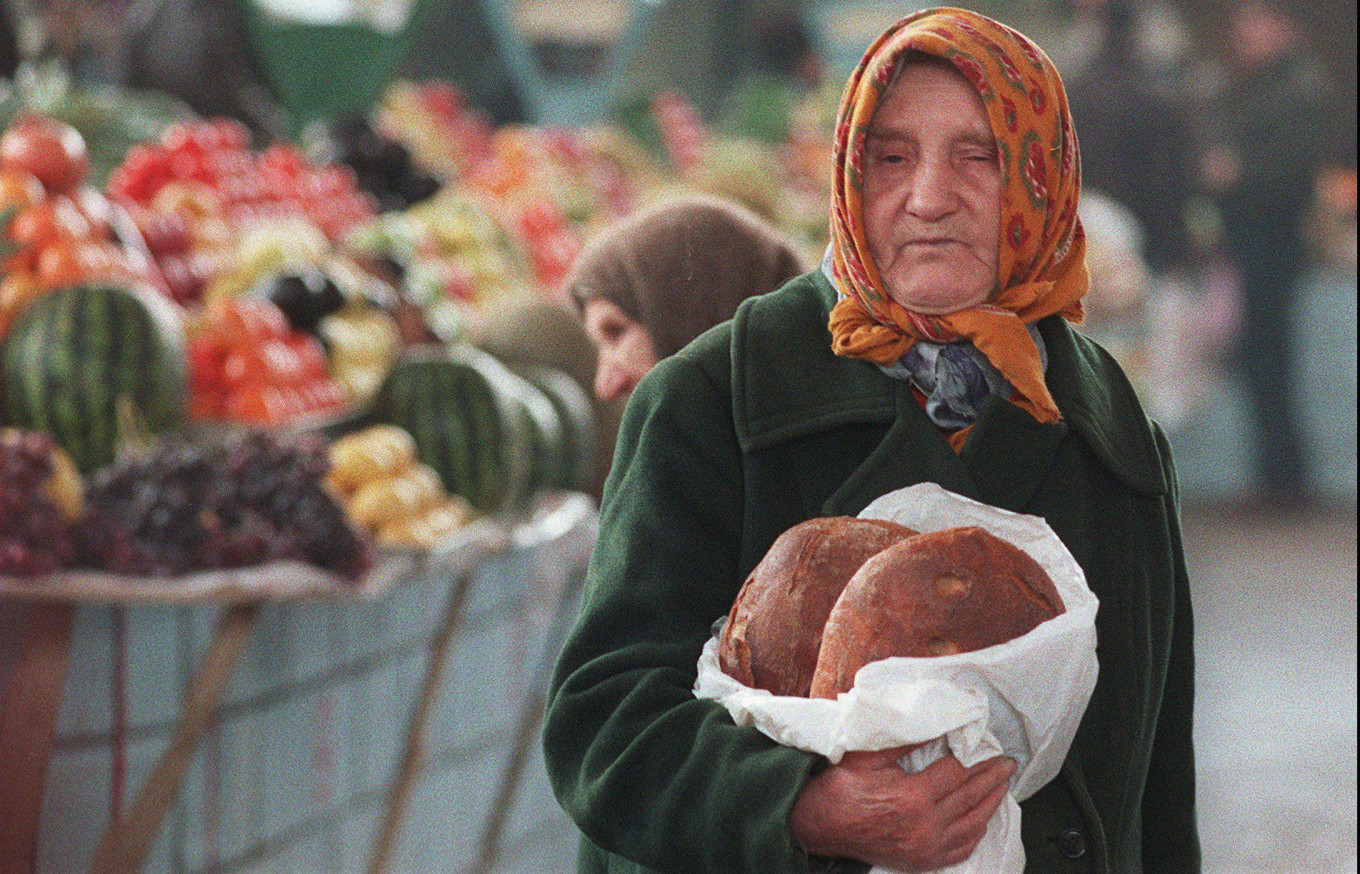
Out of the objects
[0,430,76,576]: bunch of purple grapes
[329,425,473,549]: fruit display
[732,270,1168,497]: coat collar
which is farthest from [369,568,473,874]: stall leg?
[732,270,1168,497]: coat collar

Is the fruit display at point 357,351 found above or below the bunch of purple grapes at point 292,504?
below

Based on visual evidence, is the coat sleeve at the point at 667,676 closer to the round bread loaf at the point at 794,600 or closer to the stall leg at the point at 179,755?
the round bread loaf at the point at 794,600

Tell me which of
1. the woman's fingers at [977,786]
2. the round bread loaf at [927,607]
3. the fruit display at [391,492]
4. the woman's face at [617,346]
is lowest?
the fruit display at [391,492]

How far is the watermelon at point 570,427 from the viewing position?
487 centimetres

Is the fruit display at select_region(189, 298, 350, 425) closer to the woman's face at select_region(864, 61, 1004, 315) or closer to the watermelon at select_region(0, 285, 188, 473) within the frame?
the watermelon at select_region(0, 285, 188, 473)

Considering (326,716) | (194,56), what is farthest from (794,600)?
(194,56)

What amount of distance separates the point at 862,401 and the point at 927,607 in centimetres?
27

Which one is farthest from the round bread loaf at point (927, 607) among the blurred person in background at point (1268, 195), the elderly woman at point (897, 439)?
the blurred person in background at point (1268, 195)

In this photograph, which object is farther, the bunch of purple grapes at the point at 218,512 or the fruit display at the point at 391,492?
the fruit display at the point at 391,492

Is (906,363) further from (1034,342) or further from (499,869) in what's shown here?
(499,869)

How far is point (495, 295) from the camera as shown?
19.5 feet

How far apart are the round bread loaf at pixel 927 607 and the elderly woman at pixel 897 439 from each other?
0.14m

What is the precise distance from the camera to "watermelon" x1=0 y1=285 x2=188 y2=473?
12.6ft

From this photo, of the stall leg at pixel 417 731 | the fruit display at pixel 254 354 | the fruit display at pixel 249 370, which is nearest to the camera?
the fruit display at pixel 254 354
